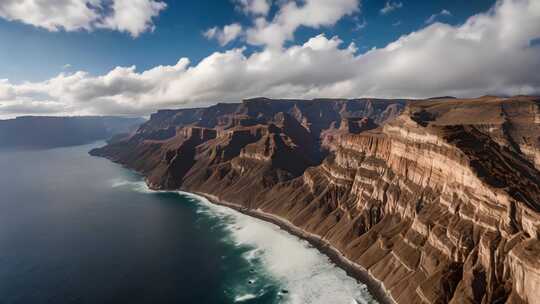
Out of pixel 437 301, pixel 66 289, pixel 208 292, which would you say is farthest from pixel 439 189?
pixel 66 289

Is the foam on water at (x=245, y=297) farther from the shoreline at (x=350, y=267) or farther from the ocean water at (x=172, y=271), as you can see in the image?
the shoreline at (x=350, y=267)

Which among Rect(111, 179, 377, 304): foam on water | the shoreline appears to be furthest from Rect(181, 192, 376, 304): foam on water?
the shoreline

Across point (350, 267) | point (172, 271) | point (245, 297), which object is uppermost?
point (172, 271)

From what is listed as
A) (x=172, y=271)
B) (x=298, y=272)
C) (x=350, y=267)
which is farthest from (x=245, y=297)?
(x=350, y=267)

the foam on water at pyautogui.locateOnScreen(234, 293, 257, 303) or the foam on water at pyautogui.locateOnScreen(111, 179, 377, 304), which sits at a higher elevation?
the foam on water at pyautogui.locateOnScreen(234, 293, 257, 303)

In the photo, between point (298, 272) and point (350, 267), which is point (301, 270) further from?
point (350, 267)

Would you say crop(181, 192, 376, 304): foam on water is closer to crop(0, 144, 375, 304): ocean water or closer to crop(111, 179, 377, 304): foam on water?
crop(111, 179, 377, 304): foam on water

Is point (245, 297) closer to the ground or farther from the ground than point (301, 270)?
farther from the ground

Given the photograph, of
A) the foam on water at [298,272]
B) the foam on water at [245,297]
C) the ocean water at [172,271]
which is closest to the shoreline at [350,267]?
the foam on water at [298,272]

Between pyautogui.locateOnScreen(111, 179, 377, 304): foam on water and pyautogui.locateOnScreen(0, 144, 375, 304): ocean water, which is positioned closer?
pyautogui.locateOnScreen(111, 179, 377, 304): foam on water

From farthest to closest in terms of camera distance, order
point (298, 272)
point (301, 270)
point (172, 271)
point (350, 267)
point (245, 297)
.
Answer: point (172, 271) < point (350, 267) < point (301, 270) < point (298, 272) < point (245, 297)
